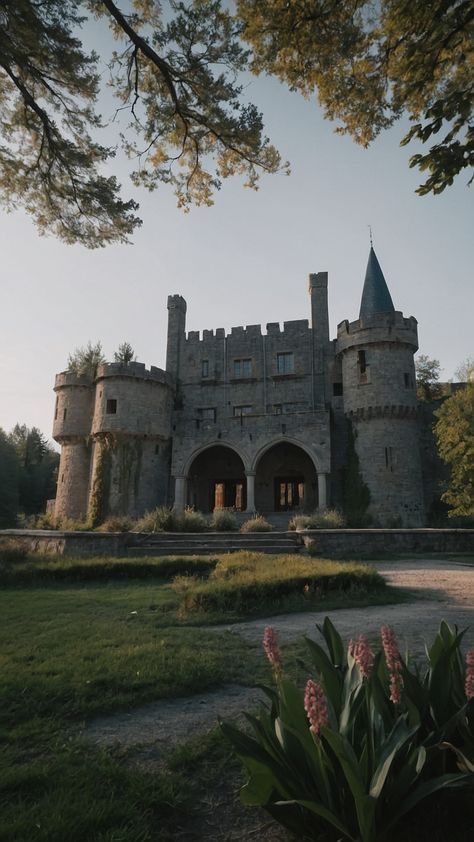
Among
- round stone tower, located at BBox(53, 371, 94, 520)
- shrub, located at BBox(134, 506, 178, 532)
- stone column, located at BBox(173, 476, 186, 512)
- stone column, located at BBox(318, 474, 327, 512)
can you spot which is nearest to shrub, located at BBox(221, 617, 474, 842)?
shrub, located at BBox(134, 506, 178, 532)

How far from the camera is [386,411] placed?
2270cm

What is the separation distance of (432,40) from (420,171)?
1371 millimetres

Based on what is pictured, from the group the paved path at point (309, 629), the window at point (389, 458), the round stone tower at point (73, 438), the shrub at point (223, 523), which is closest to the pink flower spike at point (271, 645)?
the paved path at point (309, 629)

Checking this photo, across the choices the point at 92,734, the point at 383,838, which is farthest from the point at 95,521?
the point at 383,838

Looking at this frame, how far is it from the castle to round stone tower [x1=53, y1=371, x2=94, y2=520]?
2.3 inches

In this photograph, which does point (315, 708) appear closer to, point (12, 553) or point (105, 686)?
point (105, 686)

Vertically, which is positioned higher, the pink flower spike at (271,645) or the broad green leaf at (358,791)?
the pink flower spike at (271,645)

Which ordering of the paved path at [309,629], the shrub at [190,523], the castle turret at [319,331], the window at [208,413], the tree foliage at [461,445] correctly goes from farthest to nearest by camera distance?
the window at [208,413] < the castle turret at [319,331] < the shrub at [190,523] < the tree foliage at [461,445] < the paved path at [309,629]

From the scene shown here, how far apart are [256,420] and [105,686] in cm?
2185

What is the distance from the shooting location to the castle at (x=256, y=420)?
22891mm

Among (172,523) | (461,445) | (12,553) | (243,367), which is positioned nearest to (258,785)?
(12,553)

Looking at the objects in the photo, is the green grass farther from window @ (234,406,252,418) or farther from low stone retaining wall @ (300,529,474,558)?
window @ (234,406,252,418)

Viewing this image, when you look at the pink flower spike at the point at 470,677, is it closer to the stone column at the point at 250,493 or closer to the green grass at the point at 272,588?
the green grass at the point at 272,588

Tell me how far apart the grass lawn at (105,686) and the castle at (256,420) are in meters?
15.7
